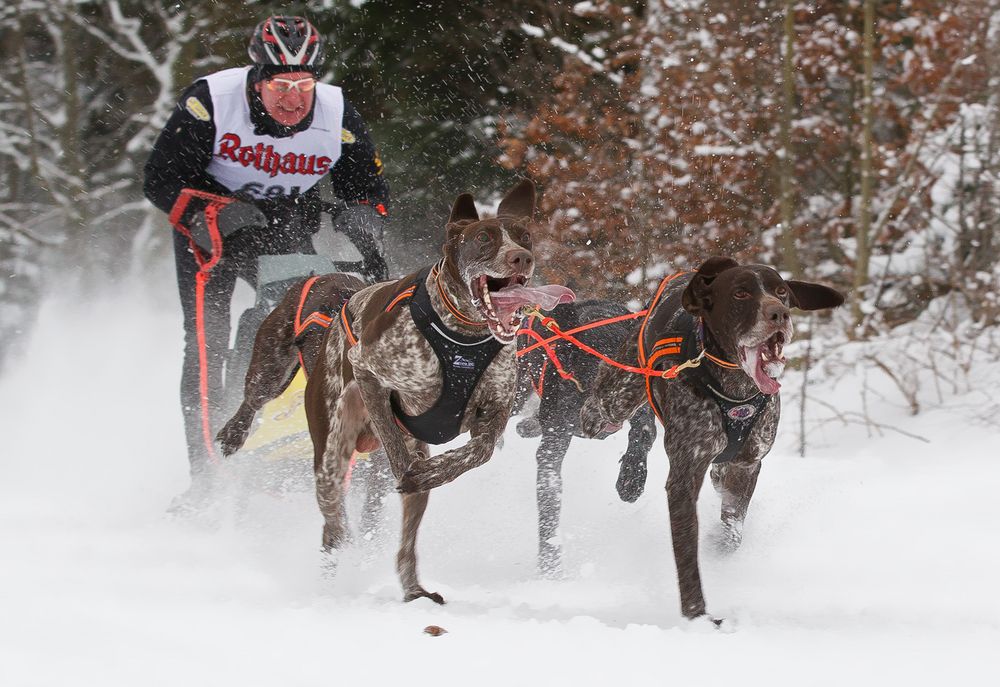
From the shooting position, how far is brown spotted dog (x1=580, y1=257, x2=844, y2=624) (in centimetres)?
340

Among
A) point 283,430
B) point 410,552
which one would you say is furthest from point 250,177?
point 410,552

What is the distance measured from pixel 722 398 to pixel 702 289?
1.15ft

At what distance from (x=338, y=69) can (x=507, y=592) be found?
870 cm

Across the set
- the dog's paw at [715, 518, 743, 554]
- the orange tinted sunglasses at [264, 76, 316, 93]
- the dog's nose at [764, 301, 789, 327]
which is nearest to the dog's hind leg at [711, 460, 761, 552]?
the dog's paw at [715, 518, 743, 554]

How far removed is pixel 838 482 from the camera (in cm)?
578

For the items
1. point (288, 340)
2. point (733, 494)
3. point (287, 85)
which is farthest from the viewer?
point (287, 85)

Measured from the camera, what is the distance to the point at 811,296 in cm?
367

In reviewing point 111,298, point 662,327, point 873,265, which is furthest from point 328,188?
point 662,327

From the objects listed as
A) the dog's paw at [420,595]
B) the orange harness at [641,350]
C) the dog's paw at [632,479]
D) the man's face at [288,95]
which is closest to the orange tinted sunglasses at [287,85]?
the man's face at [288,95]

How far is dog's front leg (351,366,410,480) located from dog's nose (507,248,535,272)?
74 centimetres

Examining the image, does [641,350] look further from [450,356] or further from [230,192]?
[230,192]

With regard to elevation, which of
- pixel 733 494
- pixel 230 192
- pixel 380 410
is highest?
pixel 230 192

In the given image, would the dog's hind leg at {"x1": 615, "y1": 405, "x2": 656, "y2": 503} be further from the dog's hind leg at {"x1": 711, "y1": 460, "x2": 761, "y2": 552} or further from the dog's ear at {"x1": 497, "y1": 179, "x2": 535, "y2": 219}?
the dog's ear at {"x1": 497, "y1": 179, "x2": 535, "y2": 219}

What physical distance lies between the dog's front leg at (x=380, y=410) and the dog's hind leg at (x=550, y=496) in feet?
3.14
